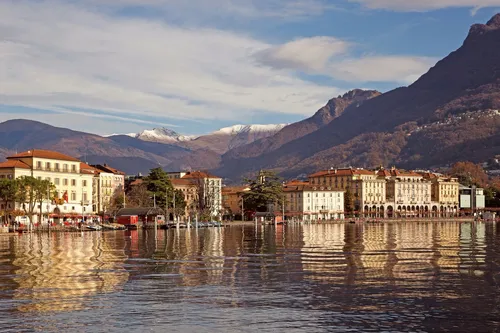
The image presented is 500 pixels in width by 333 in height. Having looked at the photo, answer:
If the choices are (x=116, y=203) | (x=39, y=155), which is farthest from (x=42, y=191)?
(x=116, y=203)

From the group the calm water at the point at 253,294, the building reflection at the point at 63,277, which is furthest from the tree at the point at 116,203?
the calm water at the point at 253,294

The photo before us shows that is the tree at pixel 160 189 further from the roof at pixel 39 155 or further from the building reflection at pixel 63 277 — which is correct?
the building reflection at pixel 63 277

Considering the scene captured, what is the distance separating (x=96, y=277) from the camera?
1647 inches

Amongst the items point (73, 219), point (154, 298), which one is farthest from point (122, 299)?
point (73, 219)

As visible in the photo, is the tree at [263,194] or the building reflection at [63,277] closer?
the building reflection at [63,277]

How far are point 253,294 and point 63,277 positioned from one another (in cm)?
1193

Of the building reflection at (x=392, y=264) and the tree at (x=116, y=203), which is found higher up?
the tree at (x=116, y=203)

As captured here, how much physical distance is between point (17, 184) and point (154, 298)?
9724cm

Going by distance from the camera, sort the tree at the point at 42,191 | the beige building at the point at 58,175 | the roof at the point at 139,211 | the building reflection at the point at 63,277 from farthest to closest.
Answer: the roof at the point at 139,211
the beige building at the point at 58,175
the tree at the point at 42,191
the building reflection at the point at 63,277

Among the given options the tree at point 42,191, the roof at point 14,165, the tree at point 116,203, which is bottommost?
the tree at point 116,203

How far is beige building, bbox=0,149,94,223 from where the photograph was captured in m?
143

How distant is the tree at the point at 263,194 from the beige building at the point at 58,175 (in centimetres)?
4304

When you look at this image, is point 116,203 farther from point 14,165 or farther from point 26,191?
point 26,191

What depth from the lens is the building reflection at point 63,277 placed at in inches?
1305
